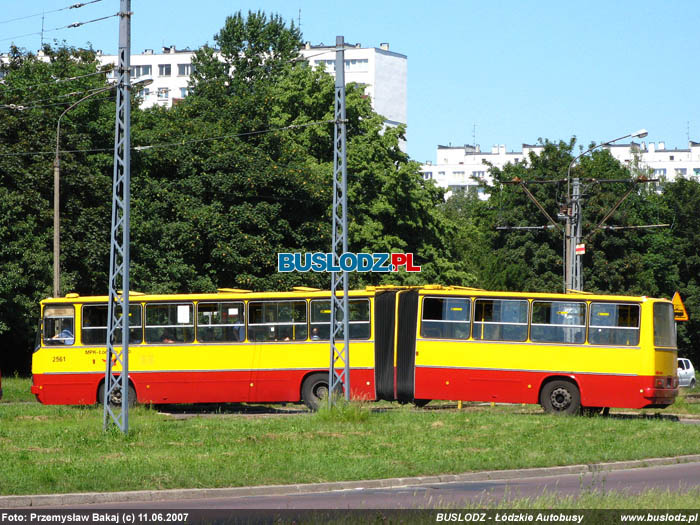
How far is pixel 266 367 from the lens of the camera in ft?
94.7

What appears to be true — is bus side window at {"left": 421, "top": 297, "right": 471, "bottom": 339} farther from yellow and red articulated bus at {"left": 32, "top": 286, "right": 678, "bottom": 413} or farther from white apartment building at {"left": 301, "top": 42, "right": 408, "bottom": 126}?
white apartment building at {"left": 301, "top": 42, "right": 408, "bottom": 126}

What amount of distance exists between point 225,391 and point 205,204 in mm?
22006

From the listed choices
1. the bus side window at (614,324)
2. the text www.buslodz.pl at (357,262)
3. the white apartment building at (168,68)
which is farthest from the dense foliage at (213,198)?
the white apartment building at (168,68)

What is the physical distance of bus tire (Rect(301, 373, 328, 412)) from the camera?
2866 centimetres

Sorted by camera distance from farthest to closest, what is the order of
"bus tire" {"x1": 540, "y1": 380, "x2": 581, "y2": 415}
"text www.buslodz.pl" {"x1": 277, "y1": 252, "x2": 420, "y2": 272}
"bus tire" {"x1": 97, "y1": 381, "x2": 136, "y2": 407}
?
"text www.buslodz.pl" {"x1": 277, "y1": 252, "x2": 420, "y2": 272}
"bus tire" {"x1": 97, "y1": 381, "x2": 136, "y2": 407}
"bus tire" {"x1": 540, "y1": 380, "x2": 581, "y2": 415}

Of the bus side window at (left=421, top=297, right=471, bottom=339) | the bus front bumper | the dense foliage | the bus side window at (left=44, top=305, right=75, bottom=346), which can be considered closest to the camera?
the bus front bumper

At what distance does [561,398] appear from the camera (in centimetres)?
2670

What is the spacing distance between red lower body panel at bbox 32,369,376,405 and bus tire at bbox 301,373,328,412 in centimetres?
14

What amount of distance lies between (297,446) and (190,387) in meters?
10.2

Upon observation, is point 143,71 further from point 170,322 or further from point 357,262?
point 170,322

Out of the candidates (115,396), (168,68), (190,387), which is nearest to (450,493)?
(190,387)

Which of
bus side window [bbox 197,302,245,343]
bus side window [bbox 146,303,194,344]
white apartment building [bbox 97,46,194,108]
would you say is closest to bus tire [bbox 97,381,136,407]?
bus side window [bbox 146,303,194,344]

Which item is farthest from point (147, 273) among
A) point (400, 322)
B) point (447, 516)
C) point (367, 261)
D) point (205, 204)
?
point (447, 516)

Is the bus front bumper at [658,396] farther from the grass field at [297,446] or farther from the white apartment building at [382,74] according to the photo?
the white apartment building at [382,74]
